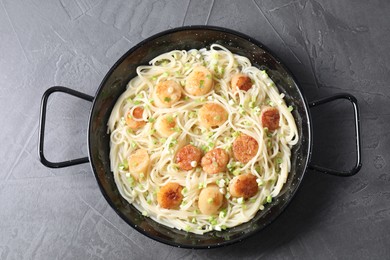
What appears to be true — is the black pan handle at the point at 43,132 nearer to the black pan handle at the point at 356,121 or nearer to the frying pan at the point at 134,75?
the frying pan at the point at 134,75

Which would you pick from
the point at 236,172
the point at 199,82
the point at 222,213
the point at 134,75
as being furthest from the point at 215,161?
the point at 134,75

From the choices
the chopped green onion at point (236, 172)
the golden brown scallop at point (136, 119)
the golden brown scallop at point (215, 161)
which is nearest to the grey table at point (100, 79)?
the golden brown scallop at point (136, 119)

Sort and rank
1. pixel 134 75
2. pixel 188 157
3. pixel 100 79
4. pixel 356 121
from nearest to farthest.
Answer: pixel 356 121
pixel 188 157
pixel 134 75
pixel 100 79

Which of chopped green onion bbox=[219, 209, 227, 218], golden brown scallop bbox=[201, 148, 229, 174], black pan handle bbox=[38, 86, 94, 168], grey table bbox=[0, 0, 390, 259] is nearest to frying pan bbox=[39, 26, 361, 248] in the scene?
black pan handle bbox=[38, 86, 94, 168]

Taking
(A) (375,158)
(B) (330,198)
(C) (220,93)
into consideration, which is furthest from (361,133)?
(C) (220,93)

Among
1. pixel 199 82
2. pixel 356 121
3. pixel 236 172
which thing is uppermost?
pixel 199 82

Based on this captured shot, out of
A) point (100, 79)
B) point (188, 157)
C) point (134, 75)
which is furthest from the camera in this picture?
point (100, 79)

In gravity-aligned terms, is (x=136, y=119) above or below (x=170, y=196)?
above

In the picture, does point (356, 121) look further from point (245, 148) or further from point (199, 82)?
point (199, 82)
